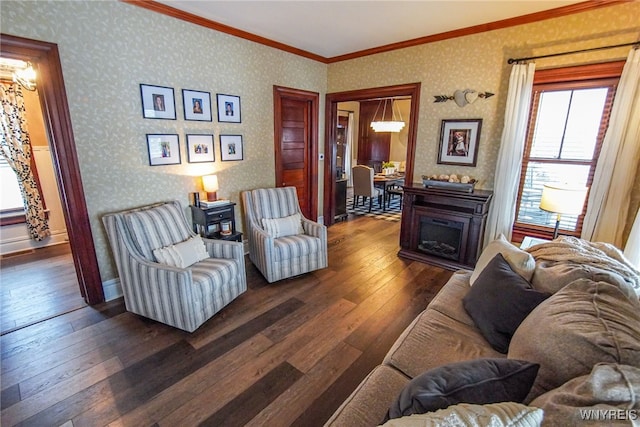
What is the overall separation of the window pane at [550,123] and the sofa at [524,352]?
63.4 inches

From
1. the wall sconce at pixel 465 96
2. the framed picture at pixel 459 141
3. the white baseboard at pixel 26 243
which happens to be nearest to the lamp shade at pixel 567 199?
the framed picture at pixel 459 141

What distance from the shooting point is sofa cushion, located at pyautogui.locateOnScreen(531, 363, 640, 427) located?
702mm

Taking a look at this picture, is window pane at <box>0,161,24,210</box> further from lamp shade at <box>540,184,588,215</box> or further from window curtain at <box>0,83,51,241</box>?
lamp shade at <box>540,184,588,215</box>

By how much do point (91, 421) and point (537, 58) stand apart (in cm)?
452

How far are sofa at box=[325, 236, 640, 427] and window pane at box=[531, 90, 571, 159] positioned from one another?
1611 millimetres

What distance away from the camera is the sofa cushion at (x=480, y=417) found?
71cm

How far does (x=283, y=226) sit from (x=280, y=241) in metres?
0.27

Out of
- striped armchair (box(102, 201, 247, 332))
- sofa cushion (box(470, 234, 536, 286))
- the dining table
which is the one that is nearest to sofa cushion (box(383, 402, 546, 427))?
sofa cushion (box(470, 234, 536, 286))

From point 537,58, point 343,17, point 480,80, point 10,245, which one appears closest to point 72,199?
point 10,245

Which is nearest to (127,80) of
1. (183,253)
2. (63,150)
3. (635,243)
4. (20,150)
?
(63,150)

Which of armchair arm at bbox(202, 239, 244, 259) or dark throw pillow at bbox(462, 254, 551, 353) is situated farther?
armchair arm at bbox(202, 239, 244, 259)

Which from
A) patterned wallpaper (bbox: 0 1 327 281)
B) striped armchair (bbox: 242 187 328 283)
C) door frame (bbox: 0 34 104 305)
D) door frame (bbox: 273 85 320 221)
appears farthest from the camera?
door frame (bbox: 273 85 320 221)

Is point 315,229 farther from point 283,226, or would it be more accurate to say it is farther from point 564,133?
point 564,133

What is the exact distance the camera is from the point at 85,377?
189 cm
